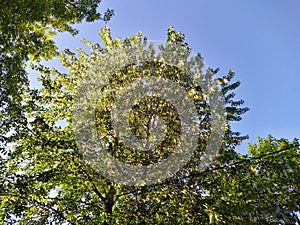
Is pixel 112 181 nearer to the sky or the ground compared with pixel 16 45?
nearer to the ground

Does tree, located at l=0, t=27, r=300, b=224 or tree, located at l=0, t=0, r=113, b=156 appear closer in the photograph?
tree, located at l=0, t=0, r=113, b=156

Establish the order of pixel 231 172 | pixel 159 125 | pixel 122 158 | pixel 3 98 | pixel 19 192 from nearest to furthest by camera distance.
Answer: pixel 3 98 < pixel 19 192 < pixel 231 172 < pixel 122 158 < pixel 159 125

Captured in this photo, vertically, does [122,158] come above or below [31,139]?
below

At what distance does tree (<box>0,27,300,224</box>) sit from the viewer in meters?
8.96

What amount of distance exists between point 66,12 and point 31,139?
15.4 ft

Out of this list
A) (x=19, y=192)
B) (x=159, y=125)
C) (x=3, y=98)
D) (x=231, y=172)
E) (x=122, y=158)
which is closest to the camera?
(x=3, y=98)

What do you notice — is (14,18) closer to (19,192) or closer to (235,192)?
(19,192)

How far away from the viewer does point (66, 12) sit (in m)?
9.18

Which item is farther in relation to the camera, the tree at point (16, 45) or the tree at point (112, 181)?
the tree at point (112, 181)

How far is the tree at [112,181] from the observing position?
8961 mm

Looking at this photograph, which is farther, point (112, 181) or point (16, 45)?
point (112, 181)

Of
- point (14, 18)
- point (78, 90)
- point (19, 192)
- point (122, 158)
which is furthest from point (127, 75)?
point (19, 192)

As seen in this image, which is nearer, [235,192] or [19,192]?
[19,192]

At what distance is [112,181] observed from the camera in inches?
411
